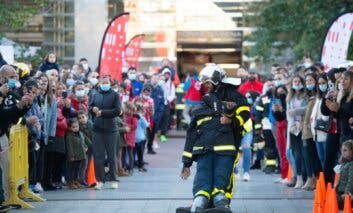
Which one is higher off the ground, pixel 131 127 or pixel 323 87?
pixel 323 87

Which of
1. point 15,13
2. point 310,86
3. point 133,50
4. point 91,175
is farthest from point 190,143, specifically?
point 133,50

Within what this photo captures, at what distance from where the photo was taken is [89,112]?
18.7 metres

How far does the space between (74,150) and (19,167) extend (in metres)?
2.88

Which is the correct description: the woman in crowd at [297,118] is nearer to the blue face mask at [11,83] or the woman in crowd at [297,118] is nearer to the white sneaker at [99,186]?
the white sneaker at [99,186]

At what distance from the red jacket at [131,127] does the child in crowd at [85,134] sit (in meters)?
2.10

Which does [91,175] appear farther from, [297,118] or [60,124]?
[297,118]

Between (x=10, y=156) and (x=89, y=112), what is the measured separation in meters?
4.08

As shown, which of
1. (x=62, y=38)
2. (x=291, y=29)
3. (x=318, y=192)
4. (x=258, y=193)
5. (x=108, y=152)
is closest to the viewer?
(x=318, y=192)

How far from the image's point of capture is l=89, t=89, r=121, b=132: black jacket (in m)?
18.1

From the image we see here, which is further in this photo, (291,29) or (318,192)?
(291,29)

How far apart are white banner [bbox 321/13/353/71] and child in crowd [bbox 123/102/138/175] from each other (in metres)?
4.00

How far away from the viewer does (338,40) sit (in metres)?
19.2

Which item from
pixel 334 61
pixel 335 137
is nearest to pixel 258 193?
pixel 335 137

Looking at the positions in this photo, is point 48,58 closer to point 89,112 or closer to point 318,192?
point 89,112
